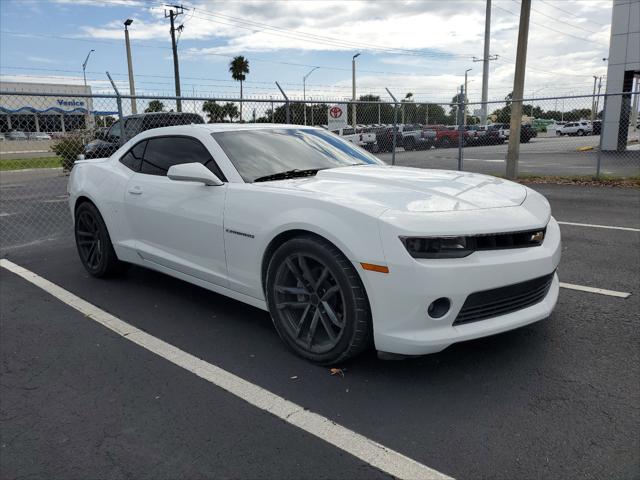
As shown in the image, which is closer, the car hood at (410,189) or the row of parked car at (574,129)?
the car hood at (410,189)

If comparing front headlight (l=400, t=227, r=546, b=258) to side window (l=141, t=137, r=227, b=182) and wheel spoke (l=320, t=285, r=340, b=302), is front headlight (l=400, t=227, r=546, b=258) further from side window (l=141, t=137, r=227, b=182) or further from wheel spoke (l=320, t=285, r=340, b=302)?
side window (l=141, t=137, r=227, b=182)

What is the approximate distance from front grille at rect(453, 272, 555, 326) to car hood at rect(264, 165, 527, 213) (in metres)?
0.48

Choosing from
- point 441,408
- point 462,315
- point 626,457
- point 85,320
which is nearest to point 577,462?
point 626,457

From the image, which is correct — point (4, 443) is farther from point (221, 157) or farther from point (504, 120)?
point (504, 120)

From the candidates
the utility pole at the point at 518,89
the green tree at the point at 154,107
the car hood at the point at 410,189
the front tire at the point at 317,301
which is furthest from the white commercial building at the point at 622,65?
the front tire at the point at 317,301

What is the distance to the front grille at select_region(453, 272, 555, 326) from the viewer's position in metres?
2.79

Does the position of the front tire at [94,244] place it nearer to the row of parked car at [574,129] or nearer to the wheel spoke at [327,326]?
the wheel spoke at [327,326]

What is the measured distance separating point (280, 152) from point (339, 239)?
52.0 inches

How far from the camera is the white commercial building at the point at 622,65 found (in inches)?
818

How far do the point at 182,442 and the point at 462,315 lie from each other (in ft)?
5.05

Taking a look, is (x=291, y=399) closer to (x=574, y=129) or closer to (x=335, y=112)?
(x=335, y=112)

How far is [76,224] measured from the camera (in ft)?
17.3

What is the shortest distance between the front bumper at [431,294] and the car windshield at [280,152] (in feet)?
4.40

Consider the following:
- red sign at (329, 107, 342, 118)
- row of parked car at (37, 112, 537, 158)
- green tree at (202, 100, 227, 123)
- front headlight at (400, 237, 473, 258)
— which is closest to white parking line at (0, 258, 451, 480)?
front headlight at (400, 237, 473, 258)
